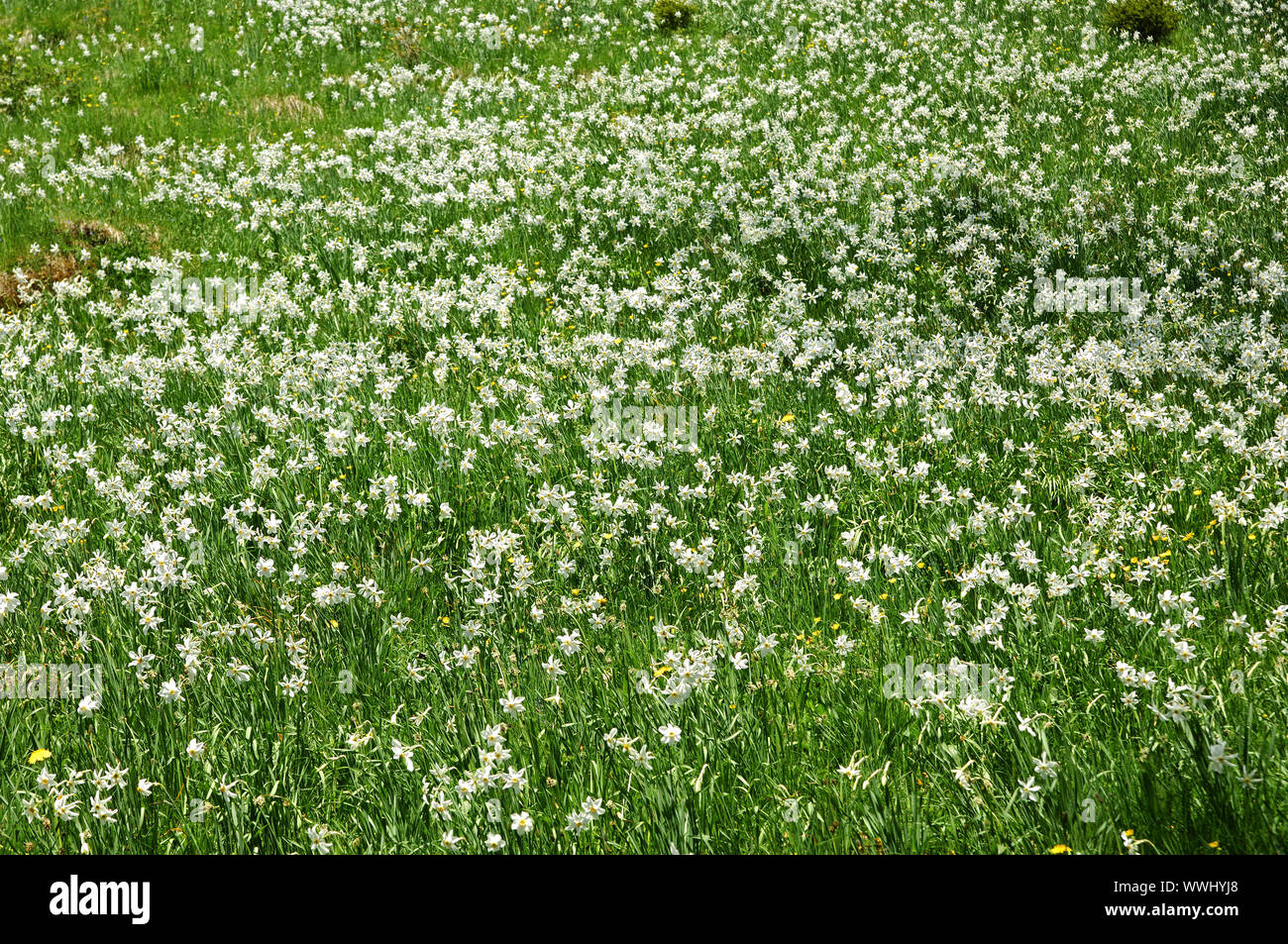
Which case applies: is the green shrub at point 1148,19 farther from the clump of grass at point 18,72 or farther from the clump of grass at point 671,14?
the clump of grass at point 18,72

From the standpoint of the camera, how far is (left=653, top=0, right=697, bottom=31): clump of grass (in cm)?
1767

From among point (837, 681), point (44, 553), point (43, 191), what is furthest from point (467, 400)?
point (43, 191)

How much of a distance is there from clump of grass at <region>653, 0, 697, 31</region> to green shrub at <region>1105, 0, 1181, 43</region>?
8.52m

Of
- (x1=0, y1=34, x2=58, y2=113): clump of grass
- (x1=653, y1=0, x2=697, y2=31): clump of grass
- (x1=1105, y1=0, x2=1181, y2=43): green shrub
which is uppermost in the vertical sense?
(x1=653, y1=0, x2=697, y2=31): clump of grass

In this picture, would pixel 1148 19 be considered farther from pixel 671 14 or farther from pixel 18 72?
pixel 18 72

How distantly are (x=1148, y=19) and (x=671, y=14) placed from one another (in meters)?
9.19

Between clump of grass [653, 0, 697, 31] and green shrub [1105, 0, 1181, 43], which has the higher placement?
clump of grass [653, 0, 697, 31]

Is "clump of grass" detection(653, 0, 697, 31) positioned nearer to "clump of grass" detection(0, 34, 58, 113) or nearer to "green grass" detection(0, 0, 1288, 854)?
"green grass" detection(0, 0, 1288, 854)

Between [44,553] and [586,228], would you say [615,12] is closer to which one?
[586,228]

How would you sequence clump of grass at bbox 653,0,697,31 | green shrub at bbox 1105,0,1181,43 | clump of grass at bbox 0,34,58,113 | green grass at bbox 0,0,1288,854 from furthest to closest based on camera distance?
clump of grass at bbox 653,0,697,31 → green shrub at bbox 1105,0,1181,43 → clump of grass at bbox 0,34,58,113 → green grass at bbox 0,0,1288,854

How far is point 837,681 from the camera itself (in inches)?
148

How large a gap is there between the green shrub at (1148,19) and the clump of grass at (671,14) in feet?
28.0

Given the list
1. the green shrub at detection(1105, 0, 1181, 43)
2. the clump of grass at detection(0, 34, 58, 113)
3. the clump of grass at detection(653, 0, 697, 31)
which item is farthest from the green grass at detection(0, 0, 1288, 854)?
the clump of grass at detection(653, 0, 697, 31)
